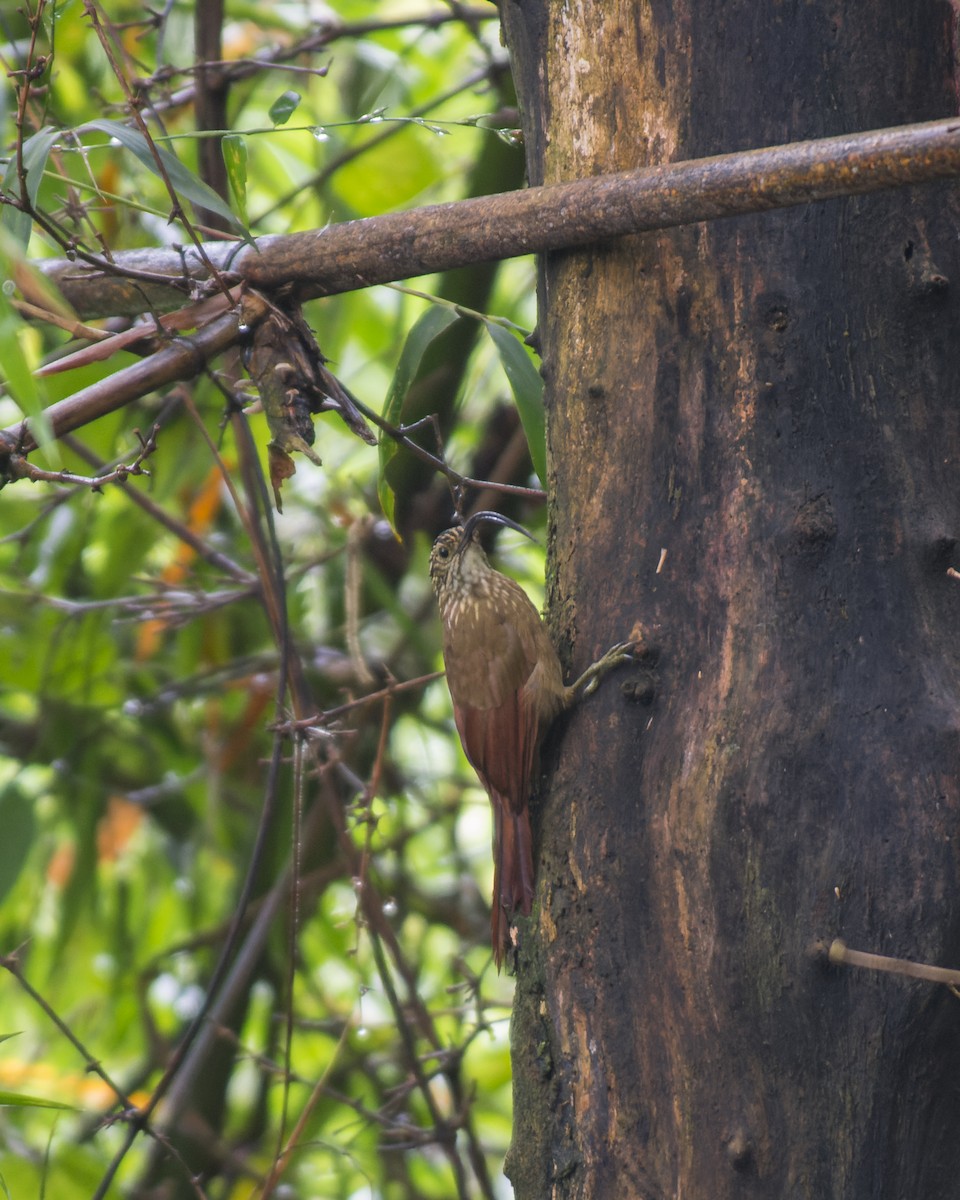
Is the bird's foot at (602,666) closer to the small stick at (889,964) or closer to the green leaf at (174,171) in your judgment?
the small stick at (889,964)

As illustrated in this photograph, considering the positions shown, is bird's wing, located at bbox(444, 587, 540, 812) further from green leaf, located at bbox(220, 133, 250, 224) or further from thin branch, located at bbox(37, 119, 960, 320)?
green leaf, located at bbox(220, 133, 250, 224)

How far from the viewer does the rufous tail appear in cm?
185

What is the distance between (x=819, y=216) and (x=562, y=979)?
100cm

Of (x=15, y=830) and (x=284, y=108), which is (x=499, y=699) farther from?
(x=15, y=830)

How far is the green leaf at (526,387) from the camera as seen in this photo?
204cm

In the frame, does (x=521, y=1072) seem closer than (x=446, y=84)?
Yes

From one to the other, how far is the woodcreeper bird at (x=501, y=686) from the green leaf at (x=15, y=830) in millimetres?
1198

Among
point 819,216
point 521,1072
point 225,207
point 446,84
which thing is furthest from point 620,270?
point 446,84

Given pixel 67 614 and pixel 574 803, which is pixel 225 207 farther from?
pixel 67 614

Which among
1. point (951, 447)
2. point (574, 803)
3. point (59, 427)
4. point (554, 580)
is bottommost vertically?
point (574, 803)

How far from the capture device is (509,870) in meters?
1.92

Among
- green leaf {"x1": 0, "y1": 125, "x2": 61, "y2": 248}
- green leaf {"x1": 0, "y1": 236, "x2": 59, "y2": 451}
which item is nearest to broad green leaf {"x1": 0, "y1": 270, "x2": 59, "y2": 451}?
green leaf {"x1": 0, "y1": 236, "x2": 59, "y2": 451}

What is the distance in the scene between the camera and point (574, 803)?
169cm

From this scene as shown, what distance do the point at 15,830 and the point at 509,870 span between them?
69.7 inches
